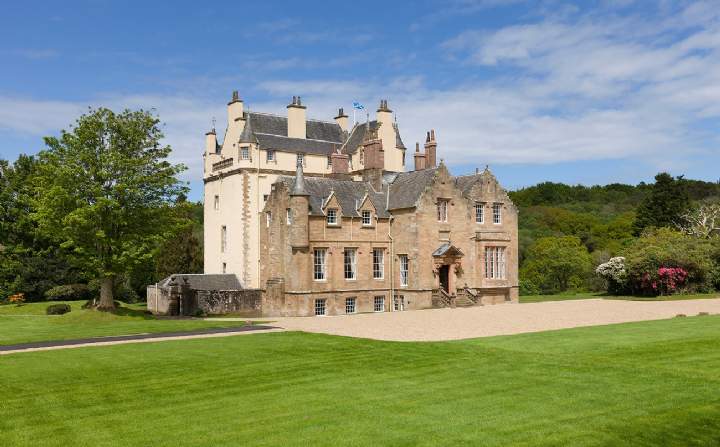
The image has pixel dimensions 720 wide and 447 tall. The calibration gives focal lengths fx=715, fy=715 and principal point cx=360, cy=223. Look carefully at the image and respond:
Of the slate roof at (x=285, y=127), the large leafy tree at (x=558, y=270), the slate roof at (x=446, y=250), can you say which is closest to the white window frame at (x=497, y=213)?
the slate roof at (x=446, y=250)

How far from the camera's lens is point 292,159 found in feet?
166

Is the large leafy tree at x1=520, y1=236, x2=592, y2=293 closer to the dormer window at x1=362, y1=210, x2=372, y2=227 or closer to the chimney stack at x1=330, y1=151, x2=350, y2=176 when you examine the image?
the chimney stack at x1=330, y1=151, x2=350, y2=176

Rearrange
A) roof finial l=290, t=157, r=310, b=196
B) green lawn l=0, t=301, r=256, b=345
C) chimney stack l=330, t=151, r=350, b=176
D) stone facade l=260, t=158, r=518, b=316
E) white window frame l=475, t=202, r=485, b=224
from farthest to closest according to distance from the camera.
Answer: chimney stack l=330, t=151, r=350, b=176 < white window frame l=475, t=202, r=485, b=224 < stone facade l=260, t=158, r=518, b=316 < roof finial l=290, t=157, r=310, b=196 < green lawn l=0, t=301, r=256, b=345

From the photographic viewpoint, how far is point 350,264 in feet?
145

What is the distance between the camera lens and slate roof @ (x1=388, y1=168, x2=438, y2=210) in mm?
44656

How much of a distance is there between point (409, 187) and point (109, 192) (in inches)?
725

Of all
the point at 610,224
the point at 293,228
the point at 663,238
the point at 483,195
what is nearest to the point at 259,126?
the point at 293,228

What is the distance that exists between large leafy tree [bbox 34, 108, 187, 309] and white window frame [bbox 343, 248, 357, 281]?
10586 mm

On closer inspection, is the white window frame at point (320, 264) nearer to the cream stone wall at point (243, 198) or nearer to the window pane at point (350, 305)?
the window pane at point (350, 305)

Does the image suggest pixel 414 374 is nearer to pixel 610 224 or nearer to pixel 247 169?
pixel 247 169

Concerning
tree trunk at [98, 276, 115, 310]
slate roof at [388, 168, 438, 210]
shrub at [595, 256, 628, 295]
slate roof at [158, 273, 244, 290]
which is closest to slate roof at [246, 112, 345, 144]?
slate roof at [388, 168, 438, 210]

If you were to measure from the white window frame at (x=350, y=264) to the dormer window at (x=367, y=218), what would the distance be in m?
1.84

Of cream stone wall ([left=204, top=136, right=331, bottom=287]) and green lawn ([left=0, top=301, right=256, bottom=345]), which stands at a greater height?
cream stone wall ([left=204, top=136, right=331, bottom=287])

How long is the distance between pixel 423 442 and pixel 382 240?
33881 millimetres
